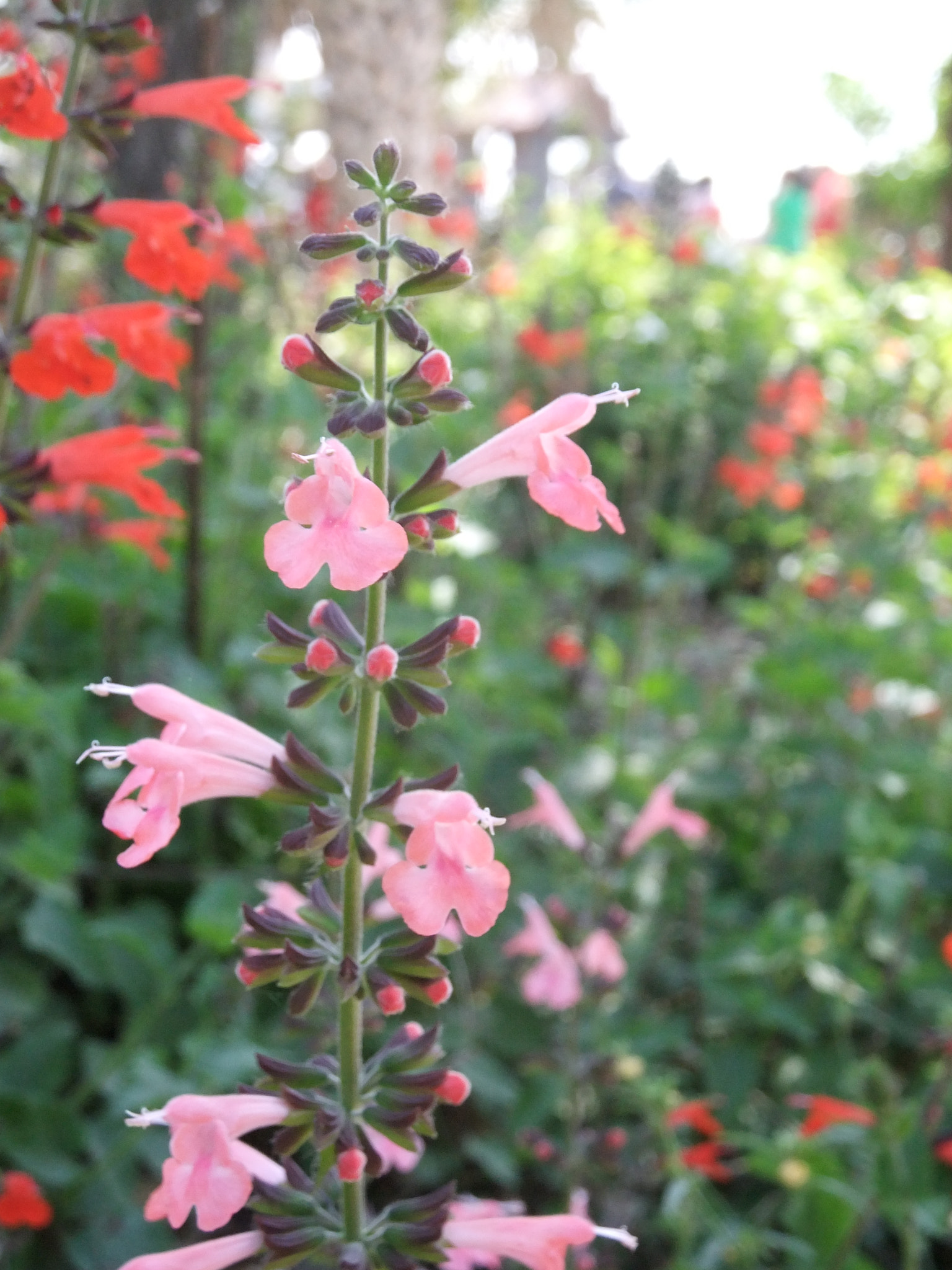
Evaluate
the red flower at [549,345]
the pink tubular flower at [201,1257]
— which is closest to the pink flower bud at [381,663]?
the pink tubular flower at [201,1257]

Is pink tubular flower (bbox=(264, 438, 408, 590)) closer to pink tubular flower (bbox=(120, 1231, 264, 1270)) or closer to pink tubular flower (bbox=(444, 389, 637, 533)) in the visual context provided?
pink tubular flower (bbox=(444, 389, 637, 533))

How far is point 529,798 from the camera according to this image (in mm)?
3494

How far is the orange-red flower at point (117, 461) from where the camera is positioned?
69.7 inches

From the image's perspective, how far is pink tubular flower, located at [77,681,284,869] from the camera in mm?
1113

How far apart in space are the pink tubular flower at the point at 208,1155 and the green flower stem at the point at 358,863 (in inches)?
3.1

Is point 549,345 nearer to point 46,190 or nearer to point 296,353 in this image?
point 46,190

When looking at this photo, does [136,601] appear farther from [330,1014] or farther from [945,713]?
[945,713]

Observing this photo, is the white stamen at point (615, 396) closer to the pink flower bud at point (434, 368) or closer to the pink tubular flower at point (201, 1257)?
the pink flower bud at point (434, 368)

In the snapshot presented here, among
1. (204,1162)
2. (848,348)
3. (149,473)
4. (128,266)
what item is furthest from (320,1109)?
(848,348)

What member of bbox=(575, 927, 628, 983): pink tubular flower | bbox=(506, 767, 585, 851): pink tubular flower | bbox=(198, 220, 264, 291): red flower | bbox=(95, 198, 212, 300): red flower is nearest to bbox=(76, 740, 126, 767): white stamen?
bbox=(95, 198, 212, 300): red flower

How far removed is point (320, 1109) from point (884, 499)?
201 inches

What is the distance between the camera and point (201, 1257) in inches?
46.8

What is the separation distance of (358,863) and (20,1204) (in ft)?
3.96

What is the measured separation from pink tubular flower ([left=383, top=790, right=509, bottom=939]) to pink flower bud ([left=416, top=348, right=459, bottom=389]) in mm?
407
